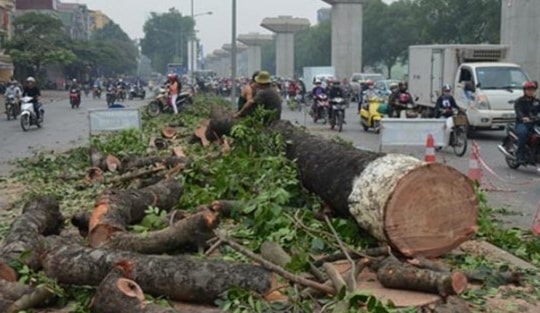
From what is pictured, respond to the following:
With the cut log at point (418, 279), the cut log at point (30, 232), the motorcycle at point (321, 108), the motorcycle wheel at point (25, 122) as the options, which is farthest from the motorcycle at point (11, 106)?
the cut log at point (418, 279)

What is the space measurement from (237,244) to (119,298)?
126 centimetres

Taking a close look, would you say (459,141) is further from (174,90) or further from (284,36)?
(284,36)

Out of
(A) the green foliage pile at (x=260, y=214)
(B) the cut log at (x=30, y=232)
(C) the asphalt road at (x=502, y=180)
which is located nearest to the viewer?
(A) the green foliage pile at (x=260, y=214)

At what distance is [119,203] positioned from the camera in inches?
317

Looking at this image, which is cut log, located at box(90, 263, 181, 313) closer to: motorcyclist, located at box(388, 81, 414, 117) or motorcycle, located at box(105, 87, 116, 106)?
motorcyclist, located at box(388, 81, 414, 117)

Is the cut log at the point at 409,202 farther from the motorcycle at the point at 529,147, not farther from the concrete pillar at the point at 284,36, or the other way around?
the concrete pillar at the point at 284,36

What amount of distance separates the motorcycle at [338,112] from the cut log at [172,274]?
18.6 meters

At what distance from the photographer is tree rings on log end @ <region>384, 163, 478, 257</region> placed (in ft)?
22.3

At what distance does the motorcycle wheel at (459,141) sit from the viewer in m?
17.2

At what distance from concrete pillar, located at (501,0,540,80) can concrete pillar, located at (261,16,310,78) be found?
162 ft

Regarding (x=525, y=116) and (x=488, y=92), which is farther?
(x=488, y=92)

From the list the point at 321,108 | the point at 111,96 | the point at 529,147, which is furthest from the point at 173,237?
the point at 111,96

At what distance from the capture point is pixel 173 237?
6957 millimetres

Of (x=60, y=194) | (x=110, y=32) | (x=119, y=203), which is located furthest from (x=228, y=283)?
(x=110, y=32)
